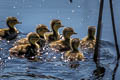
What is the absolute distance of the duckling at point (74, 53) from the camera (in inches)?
274

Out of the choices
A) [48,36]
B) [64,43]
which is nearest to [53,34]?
[48,36]

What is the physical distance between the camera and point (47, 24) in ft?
33.1

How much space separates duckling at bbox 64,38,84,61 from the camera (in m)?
6.96

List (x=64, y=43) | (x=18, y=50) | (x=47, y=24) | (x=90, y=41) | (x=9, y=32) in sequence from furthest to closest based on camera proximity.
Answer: (x=47, y=24) → (x=9, y=32) → (x=90, y=41) → (x=64, y=43) → (x=18, y=50)

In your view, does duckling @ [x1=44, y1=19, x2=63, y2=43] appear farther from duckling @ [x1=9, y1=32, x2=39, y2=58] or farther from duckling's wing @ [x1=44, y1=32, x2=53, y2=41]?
duckling @ [x1=9, y1=32, x2=39, y2=58]

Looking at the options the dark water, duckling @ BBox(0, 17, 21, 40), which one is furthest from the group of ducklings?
the dark water

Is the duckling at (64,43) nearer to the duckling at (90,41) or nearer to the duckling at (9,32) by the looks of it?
the duckling at (90,41)

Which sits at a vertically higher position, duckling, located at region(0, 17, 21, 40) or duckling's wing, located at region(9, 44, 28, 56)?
duckling, located at region(0, 17, 21, 40)

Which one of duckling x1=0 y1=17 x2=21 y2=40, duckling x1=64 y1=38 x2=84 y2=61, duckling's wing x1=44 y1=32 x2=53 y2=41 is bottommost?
duckling x1=64 y1=38 x2=84 y2=61

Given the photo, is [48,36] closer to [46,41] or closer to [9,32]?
[46,41]

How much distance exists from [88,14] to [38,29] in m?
2.78

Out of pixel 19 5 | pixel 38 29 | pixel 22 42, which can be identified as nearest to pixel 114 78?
pixel 22 42

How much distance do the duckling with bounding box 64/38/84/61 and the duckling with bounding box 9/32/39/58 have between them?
57 cm

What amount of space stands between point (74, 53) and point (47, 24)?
3.04 m
